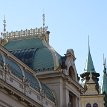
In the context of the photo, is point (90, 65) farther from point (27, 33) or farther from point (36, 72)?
point (36, 72)

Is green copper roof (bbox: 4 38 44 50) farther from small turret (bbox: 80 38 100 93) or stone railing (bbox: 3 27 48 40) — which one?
small turret (bbox: 80 38 100 93)

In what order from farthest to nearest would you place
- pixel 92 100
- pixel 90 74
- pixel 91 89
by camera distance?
pixel 91 89 → pixel 90 74 → pixel 92 100

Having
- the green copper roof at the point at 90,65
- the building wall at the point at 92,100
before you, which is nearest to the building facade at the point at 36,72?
the green copper roof at the point at 90,65

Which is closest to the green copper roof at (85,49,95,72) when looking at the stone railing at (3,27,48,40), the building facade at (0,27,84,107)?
the stone railing at (3,27,48,40)

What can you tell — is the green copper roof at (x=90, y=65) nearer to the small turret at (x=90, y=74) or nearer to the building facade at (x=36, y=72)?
the small turret at (x=90, y=74)

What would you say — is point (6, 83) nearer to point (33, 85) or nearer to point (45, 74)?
point (33, 85)

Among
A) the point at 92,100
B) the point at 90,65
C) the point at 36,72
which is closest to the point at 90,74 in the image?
the point at 90,65

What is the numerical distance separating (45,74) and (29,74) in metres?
6.72

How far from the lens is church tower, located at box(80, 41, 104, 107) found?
131875mm

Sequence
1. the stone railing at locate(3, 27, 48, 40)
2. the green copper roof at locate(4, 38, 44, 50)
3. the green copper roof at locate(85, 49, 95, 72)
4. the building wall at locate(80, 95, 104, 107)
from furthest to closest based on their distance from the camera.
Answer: the green copper roof at locate(85, 49, 95, 72)
the building wall at locate(80, 95, 104, 107)
the stone railing at locate(3, 27, 48, 40)
the green copper roof at locate(4, 38, 44, 50)

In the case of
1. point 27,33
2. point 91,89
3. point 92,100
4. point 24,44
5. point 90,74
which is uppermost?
point 90,74

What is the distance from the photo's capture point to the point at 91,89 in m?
134

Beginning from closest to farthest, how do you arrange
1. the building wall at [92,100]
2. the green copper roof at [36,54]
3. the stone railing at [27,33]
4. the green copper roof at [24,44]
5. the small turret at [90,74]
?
1. the green copper roof at [36,54]
2. the green copper roof at [24,44]
3. the stone railing at [27,33]
4. the building wall at [92,100]
5. the small turret at [90,74]

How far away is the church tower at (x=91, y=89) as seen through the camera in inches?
5192
